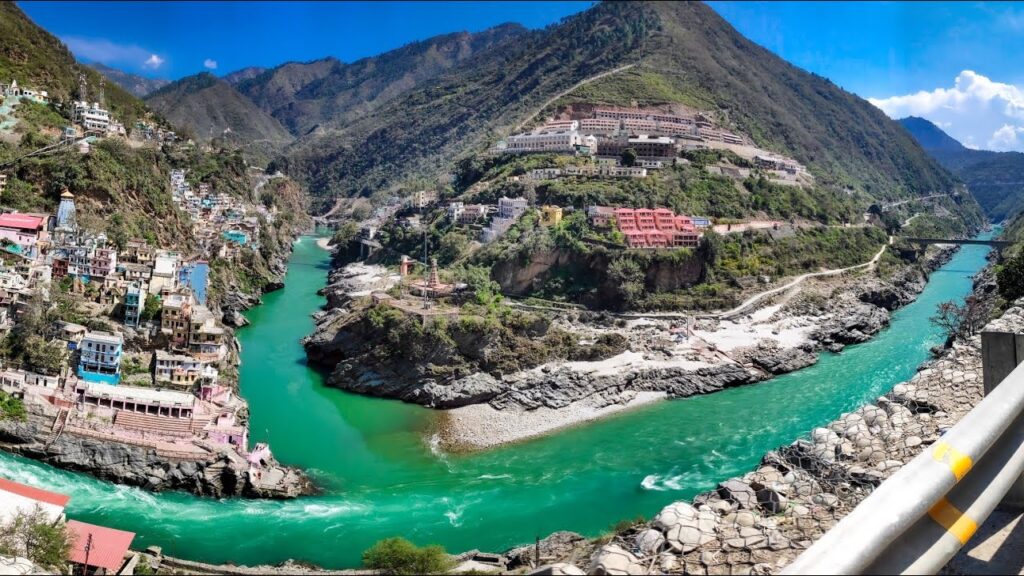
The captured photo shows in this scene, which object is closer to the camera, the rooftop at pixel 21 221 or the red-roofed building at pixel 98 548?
the red-roofed building at pixel 98 548

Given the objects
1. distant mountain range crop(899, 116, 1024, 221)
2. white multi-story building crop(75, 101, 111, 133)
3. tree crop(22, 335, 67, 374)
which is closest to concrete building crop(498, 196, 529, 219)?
white multi-story building crop(75, 101, 111, 133)

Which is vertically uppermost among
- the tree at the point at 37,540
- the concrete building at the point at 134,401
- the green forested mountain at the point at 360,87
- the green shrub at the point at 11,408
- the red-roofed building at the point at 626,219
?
the green forested mountain at the point at 360,87

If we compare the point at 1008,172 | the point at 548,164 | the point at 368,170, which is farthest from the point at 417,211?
the point at 1008,172

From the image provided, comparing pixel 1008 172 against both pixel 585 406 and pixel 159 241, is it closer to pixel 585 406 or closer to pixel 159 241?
pixel 585 406

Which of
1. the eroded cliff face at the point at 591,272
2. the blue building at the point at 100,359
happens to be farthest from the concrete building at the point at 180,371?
the eroded cliff face at the point at 591,272

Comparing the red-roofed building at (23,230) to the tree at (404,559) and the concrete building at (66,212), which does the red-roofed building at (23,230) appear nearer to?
the concrete building at (66,212)

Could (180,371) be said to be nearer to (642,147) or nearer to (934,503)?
(934,503)

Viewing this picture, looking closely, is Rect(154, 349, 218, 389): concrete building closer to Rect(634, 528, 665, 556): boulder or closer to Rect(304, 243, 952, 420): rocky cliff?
Rect(304, 243, 952, 420): rocky cliff
